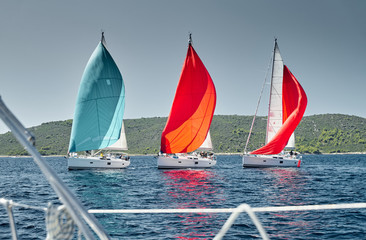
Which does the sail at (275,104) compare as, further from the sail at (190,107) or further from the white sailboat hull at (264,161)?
the sail at (190,107)

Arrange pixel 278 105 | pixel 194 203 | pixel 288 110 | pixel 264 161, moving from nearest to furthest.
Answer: pixel 194 203
pixel 288 110
pixel 264 161
pixel 278 105

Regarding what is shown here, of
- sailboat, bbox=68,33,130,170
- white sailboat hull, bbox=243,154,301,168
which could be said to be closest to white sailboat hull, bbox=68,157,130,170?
sailboat, bbox=68,33,130,170

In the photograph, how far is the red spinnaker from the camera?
4191cm

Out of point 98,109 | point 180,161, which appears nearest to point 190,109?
point 180,161

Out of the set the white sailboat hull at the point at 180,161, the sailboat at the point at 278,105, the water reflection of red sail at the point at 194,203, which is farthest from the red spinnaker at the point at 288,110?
the water reflection of red sail at the point at 194,203

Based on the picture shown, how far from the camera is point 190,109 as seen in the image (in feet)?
137

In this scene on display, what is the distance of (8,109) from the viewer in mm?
2602

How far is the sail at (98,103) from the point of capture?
4050 cm

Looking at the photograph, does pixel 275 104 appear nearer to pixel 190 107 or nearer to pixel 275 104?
pixel 275 104

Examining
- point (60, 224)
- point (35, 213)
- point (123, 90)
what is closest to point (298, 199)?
point (35, 213)

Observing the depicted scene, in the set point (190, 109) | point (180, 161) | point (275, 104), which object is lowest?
point (180, 161)

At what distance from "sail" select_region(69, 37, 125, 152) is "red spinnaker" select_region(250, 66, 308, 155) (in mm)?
18460

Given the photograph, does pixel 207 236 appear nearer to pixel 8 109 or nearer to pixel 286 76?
pixel 8 109

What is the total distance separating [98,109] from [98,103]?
0.71m
